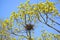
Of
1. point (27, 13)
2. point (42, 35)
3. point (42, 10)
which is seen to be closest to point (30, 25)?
point (27, 13)

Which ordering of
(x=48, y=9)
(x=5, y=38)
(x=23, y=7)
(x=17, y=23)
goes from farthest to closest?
(x=5, y=38) → (x=17, y=23) → (x=23, y=7) → (x=48, y=9)

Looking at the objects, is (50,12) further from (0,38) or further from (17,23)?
(0,38)

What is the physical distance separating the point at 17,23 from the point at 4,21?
755 millimetres

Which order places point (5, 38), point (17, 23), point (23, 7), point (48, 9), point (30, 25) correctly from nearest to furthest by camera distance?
point (48, 9), point (30, 25), point (23, 7), point (17, 23), point (5, 38)

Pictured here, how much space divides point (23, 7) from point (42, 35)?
3.16m

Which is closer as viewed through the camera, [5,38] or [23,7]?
[23,7]

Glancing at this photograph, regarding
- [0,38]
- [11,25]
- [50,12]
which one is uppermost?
[50,12]

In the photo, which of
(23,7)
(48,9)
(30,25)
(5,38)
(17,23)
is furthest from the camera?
(5,38)

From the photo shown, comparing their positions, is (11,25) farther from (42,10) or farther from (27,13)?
(42,10)

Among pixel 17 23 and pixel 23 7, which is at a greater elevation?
pixel 23 7

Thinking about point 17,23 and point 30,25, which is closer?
point 30,25

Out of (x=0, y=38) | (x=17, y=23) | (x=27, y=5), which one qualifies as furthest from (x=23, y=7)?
(x=0, y=38)

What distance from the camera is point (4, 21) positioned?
1244cm

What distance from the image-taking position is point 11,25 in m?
12.7
